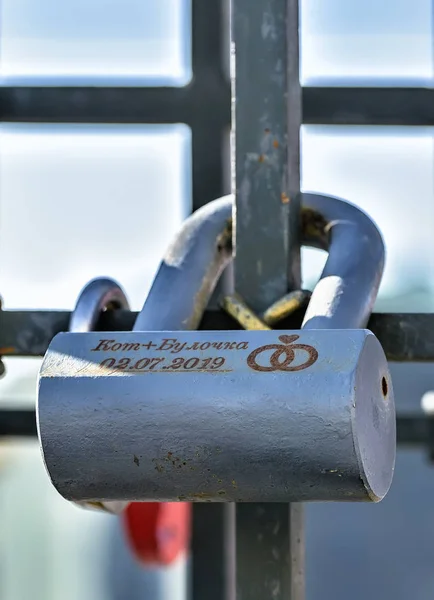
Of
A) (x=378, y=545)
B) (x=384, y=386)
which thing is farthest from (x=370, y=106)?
(x=378, y=545)

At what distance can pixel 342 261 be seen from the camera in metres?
1.25

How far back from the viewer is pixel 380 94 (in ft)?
7.34

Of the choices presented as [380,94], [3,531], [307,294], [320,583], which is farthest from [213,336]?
[320,583]

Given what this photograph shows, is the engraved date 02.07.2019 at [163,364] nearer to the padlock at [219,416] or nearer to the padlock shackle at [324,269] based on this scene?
the padlock at [219,416]

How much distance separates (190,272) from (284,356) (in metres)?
0.25

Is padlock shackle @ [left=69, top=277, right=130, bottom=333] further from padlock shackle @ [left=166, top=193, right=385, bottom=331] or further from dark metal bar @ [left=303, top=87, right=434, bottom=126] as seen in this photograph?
dark metal bar @ [left=303, top=87, right=434, bottom=126]

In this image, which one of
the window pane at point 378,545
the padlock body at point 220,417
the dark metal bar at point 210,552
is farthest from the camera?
the window pane at point 378,545

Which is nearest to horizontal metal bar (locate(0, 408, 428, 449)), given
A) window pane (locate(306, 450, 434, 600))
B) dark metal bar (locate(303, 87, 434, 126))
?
dark metal bar (locate(303, 87, 434, 126))

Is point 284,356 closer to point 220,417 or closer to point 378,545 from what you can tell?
point 220,417

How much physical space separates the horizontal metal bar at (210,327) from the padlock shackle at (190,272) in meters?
0.03

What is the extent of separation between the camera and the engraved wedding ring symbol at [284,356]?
1.05 meters

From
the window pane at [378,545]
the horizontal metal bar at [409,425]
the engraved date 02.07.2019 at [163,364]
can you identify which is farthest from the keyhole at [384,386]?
the window pane at [378,545]

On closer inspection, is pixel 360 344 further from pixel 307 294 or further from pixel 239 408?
pixel 307 294

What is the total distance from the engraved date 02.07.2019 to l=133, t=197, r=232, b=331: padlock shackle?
0.16 m
